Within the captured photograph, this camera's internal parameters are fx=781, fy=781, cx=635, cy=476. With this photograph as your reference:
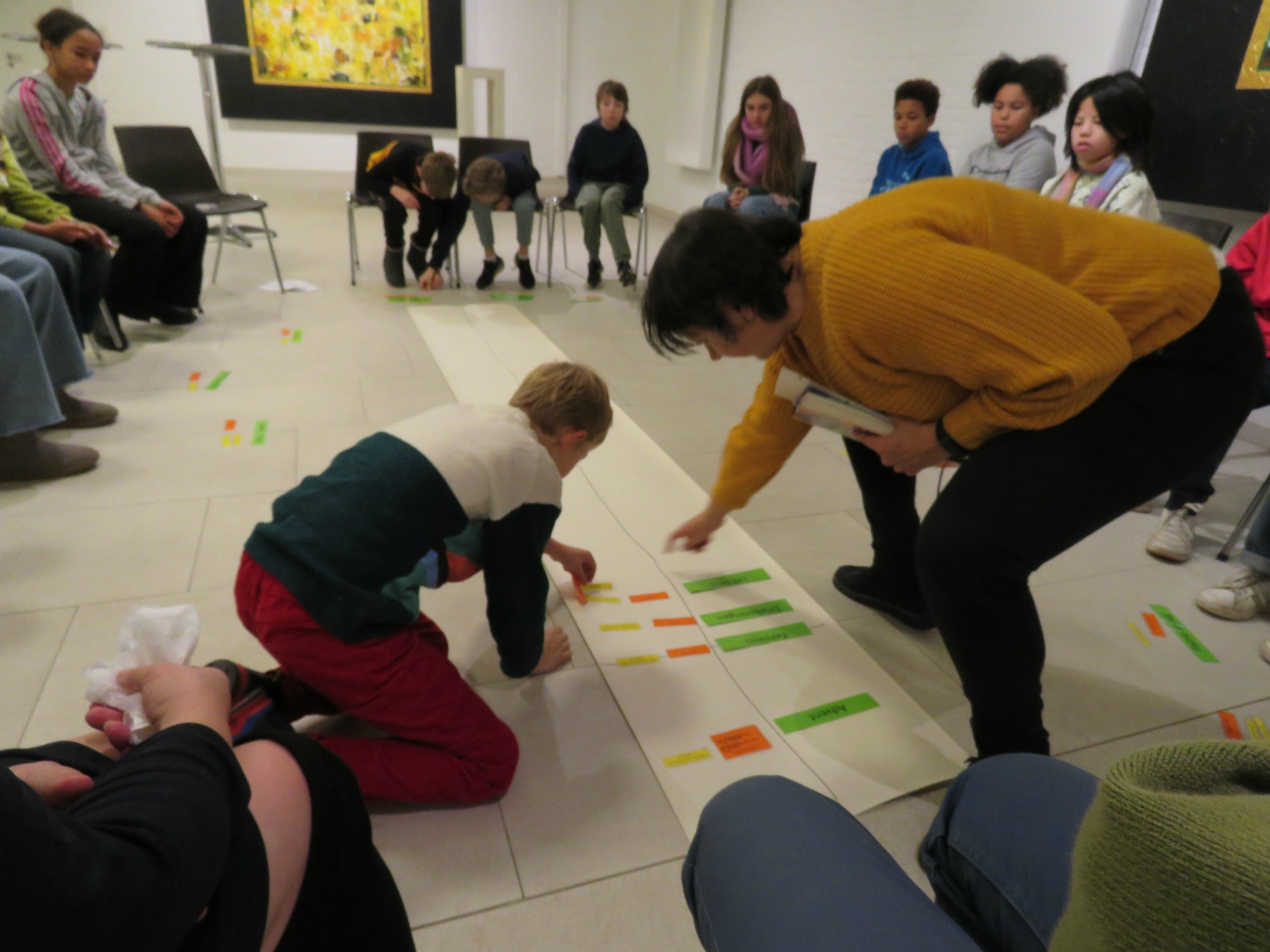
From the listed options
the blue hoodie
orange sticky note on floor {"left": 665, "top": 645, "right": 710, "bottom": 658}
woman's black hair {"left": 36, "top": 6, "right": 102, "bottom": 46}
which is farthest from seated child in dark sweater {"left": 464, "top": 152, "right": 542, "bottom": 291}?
orange sticky note on floor {"left": 665, "top": 645, "right": 710, "bottom": 658}

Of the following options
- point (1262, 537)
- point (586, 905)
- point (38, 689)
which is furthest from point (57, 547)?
point (1262, 537)

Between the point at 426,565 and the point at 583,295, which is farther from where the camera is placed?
the point at 583,295

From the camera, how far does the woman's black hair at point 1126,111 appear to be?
8.47ft

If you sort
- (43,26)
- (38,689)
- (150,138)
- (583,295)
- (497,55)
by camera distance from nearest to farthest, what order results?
(38,689) → (43,26) → (150,138) → (583,295) → (497,55)

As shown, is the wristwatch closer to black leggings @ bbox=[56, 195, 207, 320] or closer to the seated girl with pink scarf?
the seated girl with pink scarf

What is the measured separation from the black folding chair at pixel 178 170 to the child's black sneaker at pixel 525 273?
1308mm

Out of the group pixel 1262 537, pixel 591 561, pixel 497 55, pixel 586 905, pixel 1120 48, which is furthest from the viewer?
pixel 497 55

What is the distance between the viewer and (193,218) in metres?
3.52

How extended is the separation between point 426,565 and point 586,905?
0.70 metres

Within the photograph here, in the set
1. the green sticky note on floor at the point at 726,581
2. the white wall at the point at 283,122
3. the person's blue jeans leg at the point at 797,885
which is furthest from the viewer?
the white wall at the point at 283,122

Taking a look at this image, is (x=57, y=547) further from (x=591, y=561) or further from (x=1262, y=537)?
(x=1262, y=537)

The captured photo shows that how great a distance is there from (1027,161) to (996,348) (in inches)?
115

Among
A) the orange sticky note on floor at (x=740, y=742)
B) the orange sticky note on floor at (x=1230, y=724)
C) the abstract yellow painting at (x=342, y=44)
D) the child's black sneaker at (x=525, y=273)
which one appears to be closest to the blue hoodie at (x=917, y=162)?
the child's black sneaker at (x=525, y=273)

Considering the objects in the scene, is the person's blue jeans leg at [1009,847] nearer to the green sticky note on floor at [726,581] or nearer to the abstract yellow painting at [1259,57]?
the green sticky note on floor at [726,581]
